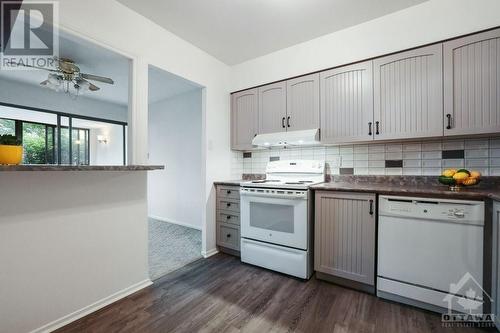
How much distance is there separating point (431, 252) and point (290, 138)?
1.57 m

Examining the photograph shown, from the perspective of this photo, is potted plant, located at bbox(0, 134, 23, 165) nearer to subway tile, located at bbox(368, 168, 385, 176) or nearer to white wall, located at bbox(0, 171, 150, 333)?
white wall, located at bbox(0, 171, 150, 333)

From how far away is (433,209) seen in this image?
1564mm

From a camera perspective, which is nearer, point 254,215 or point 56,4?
point 56,4

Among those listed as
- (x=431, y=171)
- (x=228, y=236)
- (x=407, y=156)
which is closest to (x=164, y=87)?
(x=228, y=236)

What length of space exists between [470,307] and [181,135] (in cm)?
424

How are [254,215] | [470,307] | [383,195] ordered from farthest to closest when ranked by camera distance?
[254,215], [383,195], [470,307]

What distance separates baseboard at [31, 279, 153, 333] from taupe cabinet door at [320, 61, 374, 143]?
2.34 meters

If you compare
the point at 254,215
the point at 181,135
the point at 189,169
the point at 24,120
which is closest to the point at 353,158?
the point at 254,215

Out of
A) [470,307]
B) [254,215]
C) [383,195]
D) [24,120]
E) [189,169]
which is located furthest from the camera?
[189,169]

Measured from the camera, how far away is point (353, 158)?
8.05ft

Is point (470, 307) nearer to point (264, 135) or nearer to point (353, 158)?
point (353, 158)

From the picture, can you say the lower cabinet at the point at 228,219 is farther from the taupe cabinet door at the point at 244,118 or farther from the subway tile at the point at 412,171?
the subway tile at the point at 412,171

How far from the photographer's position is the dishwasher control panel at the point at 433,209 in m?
1.45

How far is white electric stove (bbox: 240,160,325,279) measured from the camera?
6.75 feet
